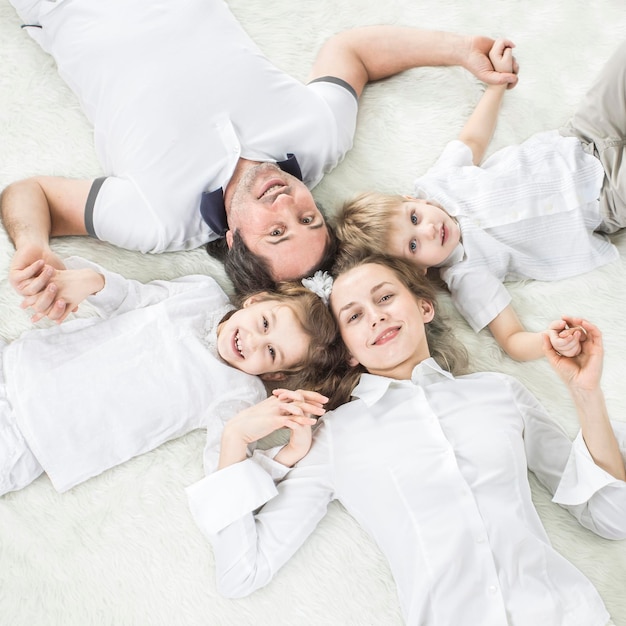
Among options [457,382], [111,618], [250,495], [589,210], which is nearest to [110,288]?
[250,495]

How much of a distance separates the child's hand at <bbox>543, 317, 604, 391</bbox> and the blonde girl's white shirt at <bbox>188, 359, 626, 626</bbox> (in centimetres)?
19

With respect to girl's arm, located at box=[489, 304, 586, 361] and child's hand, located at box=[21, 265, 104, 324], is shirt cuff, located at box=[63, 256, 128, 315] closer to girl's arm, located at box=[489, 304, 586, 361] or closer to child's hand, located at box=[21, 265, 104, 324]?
child's hand, located at box=[21, 265, 104, 324]

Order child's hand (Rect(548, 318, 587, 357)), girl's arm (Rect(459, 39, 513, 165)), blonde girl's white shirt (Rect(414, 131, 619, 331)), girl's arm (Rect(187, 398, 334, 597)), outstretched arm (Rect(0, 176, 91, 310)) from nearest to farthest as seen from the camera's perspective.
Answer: child's hand (Rect(548, 318, 587, 357)) < girl's arm (Rect(187, 398, 334, 597)) < outstretched arm (Rect(0, 176, 91, 310)) < blonde girl's white shirt (Rect(414, 131, 619, 331)) < girl's arm (Rect(459, 39, 513, 165))

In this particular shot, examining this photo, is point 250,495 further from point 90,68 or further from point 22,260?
point 90,68

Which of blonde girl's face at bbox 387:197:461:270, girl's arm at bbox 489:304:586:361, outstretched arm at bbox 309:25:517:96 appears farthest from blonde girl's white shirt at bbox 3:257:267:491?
outstretched arm at bbox 309:25:517:96

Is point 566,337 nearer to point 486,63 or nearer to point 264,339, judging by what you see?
point 264,339

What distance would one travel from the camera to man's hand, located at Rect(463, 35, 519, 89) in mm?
2027

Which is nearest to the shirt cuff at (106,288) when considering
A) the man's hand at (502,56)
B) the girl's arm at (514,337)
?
the girl's arm at (514,337)

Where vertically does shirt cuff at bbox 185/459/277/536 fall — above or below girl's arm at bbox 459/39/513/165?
below

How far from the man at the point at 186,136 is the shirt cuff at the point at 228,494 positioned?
1.64ft

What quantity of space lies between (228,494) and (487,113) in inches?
50.7

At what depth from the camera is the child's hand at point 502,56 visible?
6.64 feet

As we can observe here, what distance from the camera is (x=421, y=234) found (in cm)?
179

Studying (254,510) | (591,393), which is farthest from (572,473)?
(254,510)
